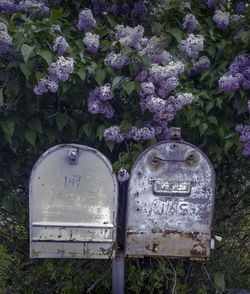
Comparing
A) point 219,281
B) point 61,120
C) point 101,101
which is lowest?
point 219,281

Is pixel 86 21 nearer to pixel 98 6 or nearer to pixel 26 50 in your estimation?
pixel 98 6

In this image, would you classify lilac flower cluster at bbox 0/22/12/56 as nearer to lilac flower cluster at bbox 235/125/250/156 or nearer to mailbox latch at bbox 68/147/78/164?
mailbox latch at bbox 68/147/78/164

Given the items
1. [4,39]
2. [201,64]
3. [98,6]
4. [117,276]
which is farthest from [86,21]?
[117,276]

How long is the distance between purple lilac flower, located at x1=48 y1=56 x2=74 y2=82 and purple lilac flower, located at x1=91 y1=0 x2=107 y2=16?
2.28 feet

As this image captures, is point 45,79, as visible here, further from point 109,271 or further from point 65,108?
point 109,271

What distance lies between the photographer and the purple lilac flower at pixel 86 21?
1996 millimetres

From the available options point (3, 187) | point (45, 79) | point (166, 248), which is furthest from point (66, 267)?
point (45, 79)

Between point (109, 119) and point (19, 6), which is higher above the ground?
point (19, 6)

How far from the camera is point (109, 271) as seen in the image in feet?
8.59

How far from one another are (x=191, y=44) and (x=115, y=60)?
47 centimetres

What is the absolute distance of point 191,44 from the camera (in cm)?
196

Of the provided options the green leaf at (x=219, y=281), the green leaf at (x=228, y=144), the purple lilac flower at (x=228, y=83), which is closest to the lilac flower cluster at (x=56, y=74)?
the purple lilac flower at (x=228, y=83)

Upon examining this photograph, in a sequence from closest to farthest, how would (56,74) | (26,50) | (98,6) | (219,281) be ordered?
(26,50), (56,74), (98,6), (219,281)

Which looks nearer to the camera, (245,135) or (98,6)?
(245,135)
